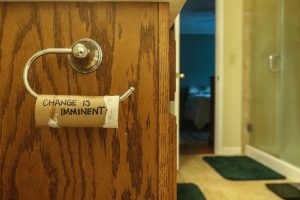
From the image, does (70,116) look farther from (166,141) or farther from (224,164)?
(224,164)

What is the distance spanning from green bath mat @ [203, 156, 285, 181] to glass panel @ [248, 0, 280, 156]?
0.63 feet

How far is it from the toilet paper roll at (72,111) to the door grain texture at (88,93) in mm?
64

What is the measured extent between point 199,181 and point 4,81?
184 centimetres

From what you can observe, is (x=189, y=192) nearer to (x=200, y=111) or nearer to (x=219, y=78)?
(x=219, y=78)

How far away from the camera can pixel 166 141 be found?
0.70 meters

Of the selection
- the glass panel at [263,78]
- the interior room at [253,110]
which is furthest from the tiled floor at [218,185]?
the glass panel at [263,78]

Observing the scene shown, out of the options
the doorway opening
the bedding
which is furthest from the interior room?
the bedding

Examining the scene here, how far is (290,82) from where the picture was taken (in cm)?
256

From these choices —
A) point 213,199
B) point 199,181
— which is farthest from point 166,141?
point 199,181

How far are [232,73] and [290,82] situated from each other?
2.33 ft

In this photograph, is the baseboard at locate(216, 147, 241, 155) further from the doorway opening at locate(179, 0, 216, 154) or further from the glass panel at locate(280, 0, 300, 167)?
the glass panel at locate(280, 0, 300, 167)

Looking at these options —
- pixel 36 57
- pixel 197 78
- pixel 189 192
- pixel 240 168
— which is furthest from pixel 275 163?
pixel 197 78

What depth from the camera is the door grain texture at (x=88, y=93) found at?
26.5 inches

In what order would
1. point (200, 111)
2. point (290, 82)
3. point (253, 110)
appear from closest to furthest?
point (290, 82) < point (253, 110) < point (200, 111)
